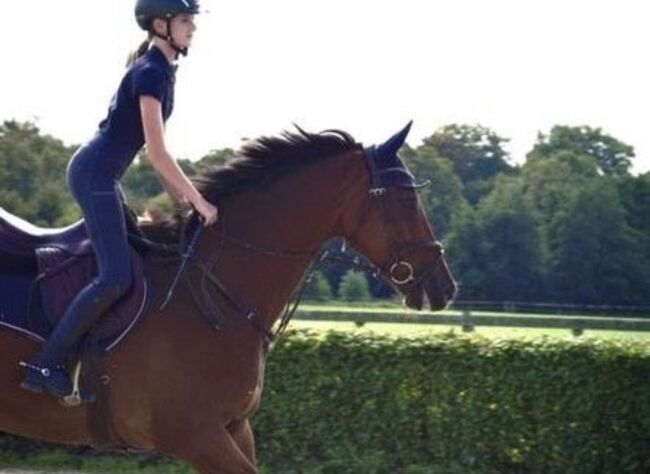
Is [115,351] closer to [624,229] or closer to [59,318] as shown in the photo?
[59,318]

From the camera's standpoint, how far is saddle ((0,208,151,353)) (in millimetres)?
4590

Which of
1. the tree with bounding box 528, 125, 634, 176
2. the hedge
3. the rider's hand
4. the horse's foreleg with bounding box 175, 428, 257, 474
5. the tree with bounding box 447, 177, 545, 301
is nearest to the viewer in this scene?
the horse's foreleg with bounding box 175, 428, 257, 474

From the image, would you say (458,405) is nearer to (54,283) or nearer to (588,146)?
(54,283)

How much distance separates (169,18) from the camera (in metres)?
4.67

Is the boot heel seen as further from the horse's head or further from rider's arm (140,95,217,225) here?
the horse's head

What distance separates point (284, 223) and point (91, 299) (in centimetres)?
99

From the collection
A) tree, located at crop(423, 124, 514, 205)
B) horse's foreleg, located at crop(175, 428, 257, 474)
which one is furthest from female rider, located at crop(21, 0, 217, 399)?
tree, located at crop(423, 124, 514, 205)

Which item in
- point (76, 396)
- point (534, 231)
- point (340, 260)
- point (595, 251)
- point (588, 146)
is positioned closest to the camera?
point (76, 396)

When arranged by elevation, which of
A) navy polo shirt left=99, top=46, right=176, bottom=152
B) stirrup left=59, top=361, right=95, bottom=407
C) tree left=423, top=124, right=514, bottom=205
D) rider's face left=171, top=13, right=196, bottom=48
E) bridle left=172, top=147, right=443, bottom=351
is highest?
tree left=423, top=124, right=514, bottom=205

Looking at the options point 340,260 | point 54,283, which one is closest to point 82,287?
point 54,283

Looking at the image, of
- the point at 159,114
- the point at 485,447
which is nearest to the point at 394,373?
the point at 485,447

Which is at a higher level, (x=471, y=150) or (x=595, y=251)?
(x=471, y=150)

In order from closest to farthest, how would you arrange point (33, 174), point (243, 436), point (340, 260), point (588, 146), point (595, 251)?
point (243, 436)
point (340, 260)
point (33, 174)
point (595, 251)
point (588, 146)

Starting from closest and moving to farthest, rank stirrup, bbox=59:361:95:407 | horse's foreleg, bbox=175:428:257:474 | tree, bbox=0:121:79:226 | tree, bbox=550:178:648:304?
horse's foreleg, bbox=175:428:257:474, stirrup, bbox=59:361:95:407, tree, bbox=0:121:79:226, tree, bbox=550:178:648:304
